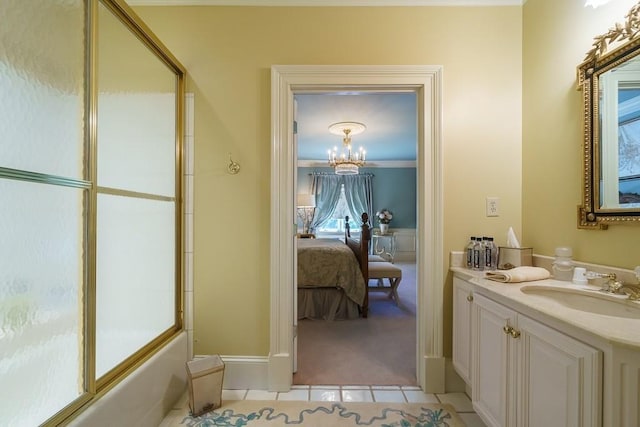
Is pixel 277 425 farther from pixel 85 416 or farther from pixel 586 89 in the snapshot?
pixel 586 89

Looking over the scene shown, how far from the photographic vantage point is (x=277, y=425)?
151 cm

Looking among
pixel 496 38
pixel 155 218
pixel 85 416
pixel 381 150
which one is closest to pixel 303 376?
pixel 85 416

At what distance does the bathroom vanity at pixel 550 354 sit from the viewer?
2.49 feet

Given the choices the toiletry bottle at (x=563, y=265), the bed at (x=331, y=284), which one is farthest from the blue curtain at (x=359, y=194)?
the toiletry bottle at (x=563, y=265)

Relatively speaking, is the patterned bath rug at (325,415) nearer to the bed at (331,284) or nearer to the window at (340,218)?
the bed at (331,284)

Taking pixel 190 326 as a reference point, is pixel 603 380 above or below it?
above

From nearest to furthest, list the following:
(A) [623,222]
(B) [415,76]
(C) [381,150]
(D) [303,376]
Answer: (A) [623,222]
(B) [415,76]
(D) [303,376]
(C) [381,150]

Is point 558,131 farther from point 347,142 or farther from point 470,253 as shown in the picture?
point 347,142

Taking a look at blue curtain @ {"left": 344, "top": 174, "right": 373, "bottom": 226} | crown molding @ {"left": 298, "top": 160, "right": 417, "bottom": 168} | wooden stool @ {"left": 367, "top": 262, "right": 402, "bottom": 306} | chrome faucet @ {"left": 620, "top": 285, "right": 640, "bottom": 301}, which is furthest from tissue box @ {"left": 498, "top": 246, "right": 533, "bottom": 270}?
Answer: crown molding @ {"left": 298, "top": 160, "right": 417, "bottom": 168}

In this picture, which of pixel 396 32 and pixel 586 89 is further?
pixel 396 32

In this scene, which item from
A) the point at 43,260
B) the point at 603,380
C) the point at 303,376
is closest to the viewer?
the point at 603,380

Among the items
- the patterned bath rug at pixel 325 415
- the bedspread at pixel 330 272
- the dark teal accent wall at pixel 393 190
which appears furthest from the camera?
the dark teal accent wall at pixel 393 190

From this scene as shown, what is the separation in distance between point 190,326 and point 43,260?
1.07 m

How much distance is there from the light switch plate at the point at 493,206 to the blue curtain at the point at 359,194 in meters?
5.40
